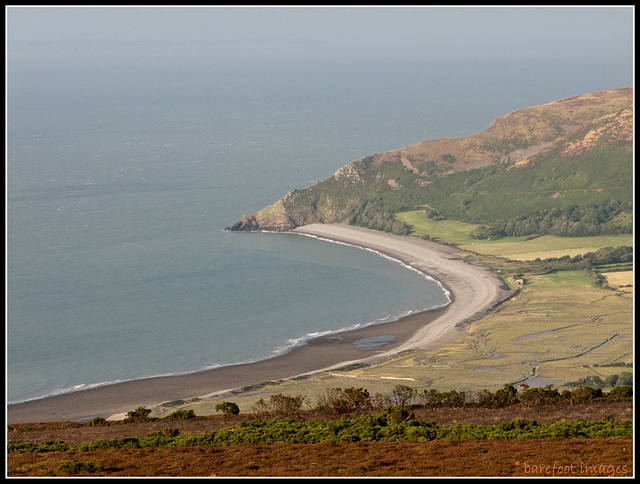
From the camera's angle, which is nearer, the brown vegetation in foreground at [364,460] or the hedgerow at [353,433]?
the brown vegetation in foreground at [364,460]

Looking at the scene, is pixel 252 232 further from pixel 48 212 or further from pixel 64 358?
pixel 64 358

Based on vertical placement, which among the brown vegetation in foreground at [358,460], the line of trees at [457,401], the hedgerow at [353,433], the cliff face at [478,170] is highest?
the cliff face at [478,170]

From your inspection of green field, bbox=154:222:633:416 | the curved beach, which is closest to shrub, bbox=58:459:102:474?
green field, bbox=154:222:633:416

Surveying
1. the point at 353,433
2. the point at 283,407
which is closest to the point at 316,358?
the point at 283,407

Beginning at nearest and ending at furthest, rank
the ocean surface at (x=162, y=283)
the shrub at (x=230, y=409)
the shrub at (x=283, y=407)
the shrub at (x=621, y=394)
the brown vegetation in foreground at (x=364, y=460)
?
the brown vegetation in foreground at (x=364, y=460)
the shrub at (x=283, y=407)
the shrub at (x=621, y=394)
the shrub at (x=230, y=409)
the ocean surface at (x=162, y=283)

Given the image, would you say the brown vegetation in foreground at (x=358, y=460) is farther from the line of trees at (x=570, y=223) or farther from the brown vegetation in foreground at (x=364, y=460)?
the line of trees at (x=570, y=223)

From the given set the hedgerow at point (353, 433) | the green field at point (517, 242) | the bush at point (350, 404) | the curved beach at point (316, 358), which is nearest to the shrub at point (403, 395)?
the bush at point (350, 404)

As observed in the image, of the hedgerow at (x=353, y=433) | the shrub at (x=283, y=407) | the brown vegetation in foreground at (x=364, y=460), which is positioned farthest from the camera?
the shrub at (x=283, y=407)
